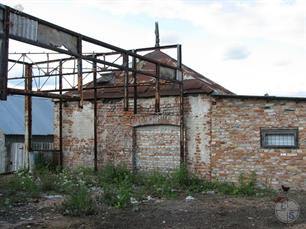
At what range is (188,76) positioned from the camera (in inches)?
624

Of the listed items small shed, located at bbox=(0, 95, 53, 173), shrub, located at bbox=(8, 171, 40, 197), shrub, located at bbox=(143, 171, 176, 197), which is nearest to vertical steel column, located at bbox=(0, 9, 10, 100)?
shrub, located at bbox=(8, 171, 40, 197)

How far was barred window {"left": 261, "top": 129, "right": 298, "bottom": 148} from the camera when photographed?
13.2m

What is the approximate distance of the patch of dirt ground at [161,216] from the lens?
823cm

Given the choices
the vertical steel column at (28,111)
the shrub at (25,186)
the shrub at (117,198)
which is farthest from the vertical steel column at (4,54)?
the vertical steel column at (28,111)

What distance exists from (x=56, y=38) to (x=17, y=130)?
13.9 m

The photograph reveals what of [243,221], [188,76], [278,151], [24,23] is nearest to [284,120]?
[278,151]

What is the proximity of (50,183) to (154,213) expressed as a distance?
4.36 m

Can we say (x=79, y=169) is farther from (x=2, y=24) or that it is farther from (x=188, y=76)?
(x=2, y=24)

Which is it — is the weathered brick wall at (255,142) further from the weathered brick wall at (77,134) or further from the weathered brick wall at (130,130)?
the weathered brick wall at (77,134)

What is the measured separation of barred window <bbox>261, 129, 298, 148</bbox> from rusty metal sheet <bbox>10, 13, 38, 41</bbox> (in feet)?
24.5

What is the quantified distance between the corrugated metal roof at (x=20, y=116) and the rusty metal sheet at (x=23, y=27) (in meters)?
14.2

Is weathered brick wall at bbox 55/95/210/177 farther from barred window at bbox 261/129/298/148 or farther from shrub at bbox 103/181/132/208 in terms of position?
shrub at bbox 103/181/132/208

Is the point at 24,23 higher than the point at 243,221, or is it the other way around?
the point at 24,23

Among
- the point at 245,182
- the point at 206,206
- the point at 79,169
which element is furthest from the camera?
the point at 79,169
